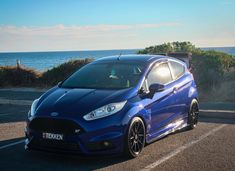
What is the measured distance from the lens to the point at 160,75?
8.80 m

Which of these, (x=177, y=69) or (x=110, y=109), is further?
(x=177, y=69)

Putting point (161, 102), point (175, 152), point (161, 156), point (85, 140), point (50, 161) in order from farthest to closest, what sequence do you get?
point (161, 102) < point (175, 152) < point (161, 156) < point (50, 161) < point (85, 140)

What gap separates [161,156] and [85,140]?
1.39 metres

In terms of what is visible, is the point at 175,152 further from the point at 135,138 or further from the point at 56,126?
the point at 56,126

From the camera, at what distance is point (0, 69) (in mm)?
22297

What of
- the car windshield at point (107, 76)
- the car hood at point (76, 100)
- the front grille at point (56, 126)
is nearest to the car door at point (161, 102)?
the car windshield at point (107, 76)

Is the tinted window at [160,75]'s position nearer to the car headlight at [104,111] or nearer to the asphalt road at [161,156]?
the asphalt road at [161,156]

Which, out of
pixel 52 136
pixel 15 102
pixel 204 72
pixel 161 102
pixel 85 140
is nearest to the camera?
pixel 85 140

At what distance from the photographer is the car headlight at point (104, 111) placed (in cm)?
695

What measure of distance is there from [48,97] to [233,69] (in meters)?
10.2

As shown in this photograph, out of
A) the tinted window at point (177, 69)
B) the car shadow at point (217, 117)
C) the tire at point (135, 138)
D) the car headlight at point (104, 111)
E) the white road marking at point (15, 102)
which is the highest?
the tinted window at point (177, 69)

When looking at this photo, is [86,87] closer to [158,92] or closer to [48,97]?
[48,97]

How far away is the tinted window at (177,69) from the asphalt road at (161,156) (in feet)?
3.90

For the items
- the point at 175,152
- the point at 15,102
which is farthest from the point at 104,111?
the point at 15,102
